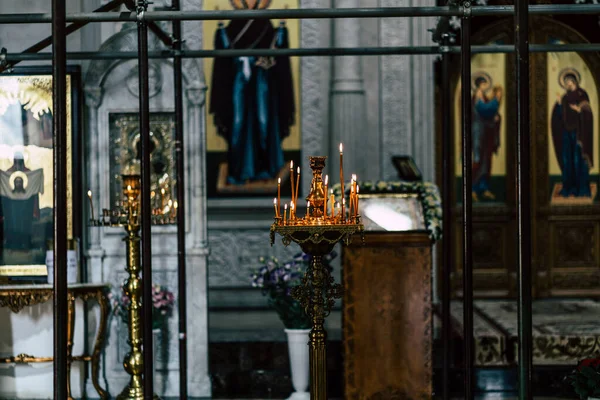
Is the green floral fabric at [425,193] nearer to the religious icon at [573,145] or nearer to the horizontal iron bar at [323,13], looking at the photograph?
the horizontal iron bar at [323,13]

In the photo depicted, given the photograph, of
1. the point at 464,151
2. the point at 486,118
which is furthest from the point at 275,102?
the point at 464,151

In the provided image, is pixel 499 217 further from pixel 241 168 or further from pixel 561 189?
pixel 241 168

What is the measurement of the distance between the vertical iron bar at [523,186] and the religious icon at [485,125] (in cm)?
711

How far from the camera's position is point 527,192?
517cm

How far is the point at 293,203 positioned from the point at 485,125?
6691mm

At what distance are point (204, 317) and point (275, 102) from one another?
13.1 feet

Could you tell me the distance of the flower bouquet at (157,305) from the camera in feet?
27.9

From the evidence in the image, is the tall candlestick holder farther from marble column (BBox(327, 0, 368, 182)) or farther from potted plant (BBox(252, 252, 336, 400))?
marble column (BBox(327, 0, 368, 182))

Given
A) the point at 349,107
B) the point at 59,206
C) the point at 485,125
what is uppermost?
the point at 349,107

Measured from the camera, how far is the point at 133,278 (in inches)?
316

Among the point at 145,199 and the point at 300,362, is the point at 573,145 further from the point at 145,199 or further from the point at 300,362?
the point at 145,199

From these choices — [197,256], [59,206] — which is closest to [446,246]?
[197,256]

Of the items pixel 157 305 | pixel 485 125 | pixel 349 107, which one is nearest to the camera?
pixel 157 305

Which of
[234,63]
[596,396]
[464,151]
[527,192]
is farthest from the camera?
[234,63]
